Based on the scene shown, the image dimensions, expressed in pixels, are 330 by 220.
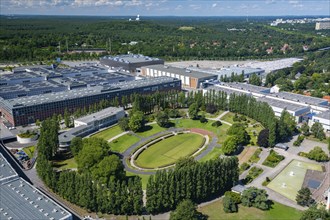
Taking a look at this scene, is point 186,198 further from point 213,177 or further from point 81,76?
point 81,76

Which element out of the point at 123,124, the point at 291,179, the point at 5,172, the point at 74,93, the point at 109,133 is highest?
the point at 74,93

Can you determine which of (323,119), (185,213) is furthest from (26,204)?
(323,119)

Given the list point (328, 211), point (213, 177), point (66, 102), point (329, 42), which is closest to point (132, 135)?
point (66, 102)

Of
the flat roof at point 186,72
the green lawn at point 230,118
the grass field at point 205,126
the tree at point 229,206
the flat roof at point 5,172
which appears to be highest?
the flat roof at point 186,72

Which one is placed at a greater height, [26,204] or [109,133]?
[26,204]

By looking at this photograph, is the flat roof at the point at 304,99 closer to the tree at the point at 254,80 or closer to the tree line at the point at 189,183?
the tree at the point at 254,80

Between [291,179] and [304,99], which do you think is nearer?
[291,179]

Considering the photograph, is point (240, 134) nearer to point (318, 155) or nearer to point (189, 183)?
point (318, 155)

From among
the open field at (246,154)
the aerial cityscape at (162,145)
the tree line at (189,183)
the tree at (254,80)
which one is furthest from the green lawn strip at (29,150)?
the tree at (254,80)
